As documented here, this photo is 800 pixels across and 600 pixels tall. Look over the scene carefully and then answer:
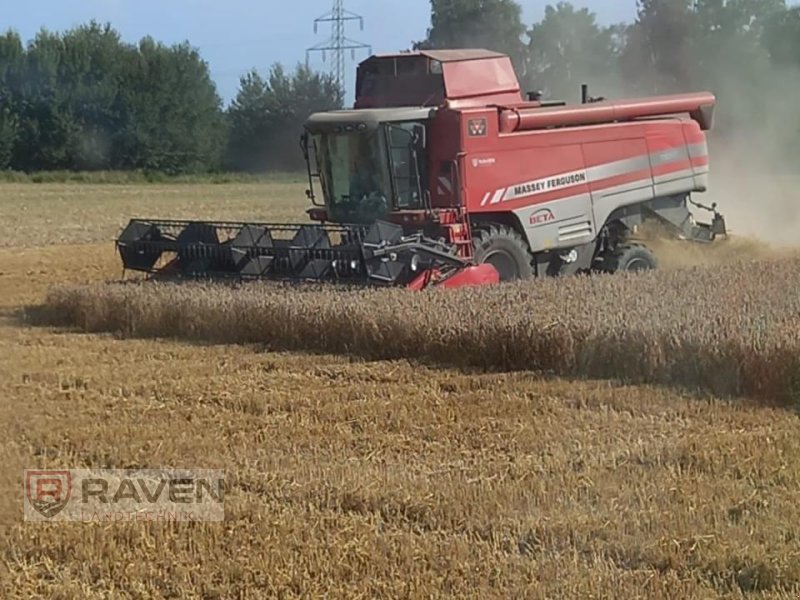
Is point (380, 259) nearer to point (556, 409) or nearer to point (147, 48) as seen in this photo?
point (556, 409)

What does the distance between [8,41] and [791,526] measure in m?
49.2

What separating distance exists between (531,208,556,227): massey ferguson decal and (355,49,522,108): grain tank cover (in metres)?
1.21

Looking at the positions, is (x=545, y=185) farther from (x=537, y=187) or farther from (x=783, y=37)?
(x=783, y=37)

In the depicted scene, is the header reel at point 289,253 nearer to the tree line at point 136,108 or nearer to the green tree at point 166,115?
the tree line at point 136,108

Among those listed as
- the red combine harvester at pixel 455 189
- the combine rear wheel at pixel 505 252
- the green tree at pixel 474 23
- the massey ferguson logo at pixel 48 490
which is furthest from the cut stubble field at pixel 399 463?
the green tree at pixel 474 23

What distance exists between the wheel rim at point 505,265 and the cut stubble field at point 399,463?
1.68m

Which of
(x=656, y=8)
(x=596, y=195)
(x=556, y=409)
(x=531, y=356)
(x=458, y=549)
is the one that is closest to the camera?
→ (x=458, y=549)

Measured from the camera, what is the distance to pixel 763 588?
3900 millimetres

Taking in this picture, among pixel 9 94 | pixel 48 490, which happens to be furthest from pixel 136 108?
pixel 48 490

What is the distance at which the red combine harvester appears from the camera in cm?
1055

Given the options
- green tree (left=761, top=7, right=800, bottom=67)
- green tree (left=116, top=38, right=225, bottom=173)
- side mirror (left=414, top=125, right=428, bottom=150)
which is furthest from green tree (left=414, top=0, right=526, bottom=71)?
green tree (left=116, top=38, right=225, bottom=173)

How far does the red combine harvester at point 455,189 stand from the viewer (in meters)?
10.6

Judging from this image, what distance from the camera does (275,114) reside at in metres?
47.5

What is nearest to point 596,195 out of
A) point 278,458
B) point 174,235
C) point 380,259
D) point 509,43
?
point 380,259
